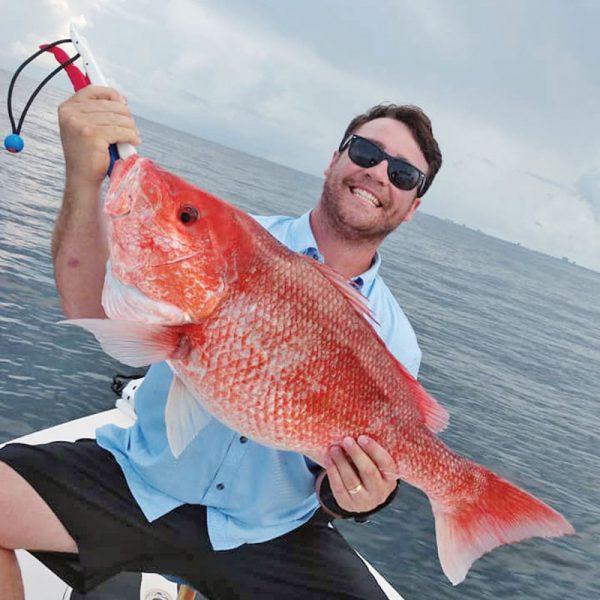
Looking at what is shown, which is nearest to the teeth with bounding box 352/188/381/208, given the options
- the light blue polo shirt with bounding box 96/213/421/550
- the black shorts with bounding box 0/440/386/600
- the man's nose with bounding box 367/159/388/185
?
the man's nose with bounding box 367/159/388/185

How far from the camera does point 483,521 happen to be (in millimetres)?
2371

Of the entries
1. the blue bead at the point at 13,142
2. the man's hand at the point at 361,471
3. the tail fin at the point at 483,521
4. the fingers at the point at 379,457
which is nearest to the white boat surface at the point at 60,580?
the tail fin at the point at 483,521

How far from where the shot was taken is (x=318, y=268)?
7.25ft

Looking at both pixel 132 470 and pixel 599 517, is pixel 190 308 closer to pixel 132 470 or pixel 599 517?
pixel 132 470

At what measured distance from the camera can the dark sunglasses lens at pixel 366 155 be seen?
340 centimetres

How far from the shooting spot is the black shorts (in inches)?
106

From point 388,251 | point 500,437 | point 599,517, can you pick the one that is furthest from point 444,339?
point 388,251

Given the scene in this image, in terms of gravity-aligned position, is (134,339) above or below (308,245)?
below

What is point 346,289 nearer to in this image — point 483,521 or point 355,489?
point 355,489

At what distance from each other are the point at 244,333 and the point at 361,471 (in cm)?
78

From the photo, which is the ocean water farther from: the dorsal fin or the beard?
the dorsal fin

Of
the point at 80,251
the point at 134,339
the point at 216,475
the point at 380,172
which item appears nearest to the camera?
the point at 134,339

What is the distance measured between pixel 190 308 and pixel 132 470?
1.35 m

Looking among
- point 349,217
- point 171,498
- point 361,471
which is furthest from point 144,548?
point 349,217
